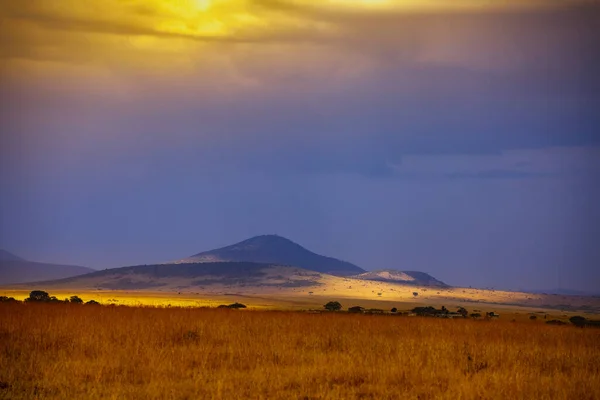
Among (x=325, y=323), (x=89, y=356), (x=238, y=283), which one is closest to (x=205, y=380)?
(x=89, y=356)

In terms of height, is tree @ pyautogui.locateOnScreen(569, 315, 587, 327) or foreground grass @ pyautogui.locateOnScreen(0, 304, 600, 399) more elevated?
tree @ pyautogui.locateOnScreen(569, 315, 587, 327)

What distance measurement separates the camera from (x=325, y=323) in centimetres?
2689

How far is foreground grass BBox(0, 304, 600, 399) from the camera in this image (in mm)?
13711

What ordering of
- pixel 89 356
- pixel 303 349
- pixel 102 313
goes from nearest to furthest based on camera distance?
pixel 89 356, pixel 303 349, pixel 102 313

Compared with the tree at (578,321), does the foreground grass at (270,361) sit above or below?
below

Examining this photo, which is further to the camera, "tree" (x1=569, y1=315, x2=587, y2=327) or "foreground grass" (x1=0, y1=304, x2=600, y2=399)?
"tree" (x1=569, y1=315, x2=587, y2=327)

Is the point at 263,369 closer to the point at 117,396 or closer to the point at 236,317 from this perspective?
the point at 117,396

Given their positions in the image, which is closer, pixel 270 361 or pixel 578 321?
pixel 270 361

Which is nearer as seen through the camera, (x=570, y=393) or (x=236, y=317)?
(x=570, y=393)

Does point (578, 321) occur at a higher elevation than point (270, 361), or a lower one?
higher

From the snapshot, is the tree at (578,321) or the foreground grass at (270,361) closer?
the foreground grass at (270,361)

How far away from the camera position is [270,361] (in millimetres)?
17125

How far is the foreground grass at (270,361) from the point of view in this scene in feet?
45.0

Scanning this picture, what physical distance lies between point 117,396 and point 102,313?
1448 cm
